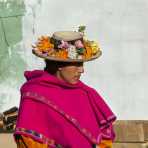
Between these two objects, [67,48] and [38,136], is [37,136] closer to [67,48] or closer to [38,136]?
[38,136]

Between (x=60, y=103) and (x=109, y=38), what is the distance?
3777 millimetres

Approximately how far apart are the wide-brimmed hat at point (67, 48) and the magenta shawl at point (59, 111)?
0.13m

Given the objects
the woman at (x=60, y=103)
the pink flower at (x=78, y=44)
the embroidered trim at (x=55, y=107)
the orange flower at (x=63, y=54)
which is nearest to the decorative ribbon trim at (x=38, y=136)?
the woman at (x=60, y=103)

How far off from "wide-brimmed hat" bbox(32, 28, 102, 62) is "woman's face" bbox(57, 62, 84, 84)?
0.05 metres

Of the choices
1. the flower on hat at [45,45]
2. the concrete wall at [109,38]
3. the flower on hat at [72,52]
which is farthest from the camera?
the concrete wall at [109,38]

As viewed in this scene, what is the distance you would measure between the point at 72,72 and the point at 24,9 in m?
3.88

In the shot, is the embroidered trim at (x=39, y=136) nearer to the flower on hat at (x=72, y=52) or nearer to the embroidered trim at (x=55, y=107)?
the embroidered trim at (x=55, y=107)

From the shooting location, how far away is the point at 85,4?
827cm

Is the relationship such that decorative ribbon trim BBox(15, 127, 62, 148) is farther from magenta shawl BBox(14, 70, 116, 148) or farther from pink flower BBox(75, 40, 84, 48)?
pink flower BBox(75, 40, 84, 48)

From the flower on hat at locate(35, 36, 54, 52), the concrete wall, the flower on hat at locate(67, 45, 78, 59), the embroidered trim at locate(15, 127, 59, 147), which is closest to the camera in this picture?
the embroidered trim at locate(15, 127, 59, 147)

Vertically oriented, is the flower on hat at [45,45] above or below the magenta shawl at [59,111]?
above

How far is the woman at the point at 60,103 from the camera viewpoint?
14.9ft

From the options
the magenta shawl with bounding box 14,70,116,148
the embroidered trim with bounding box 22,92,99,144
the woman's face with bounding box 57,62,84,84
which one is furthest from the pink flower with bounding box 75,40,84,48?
the embroidered trim with bounding box 22,92,99,144

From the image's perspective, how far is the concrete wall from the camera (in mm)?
8281
